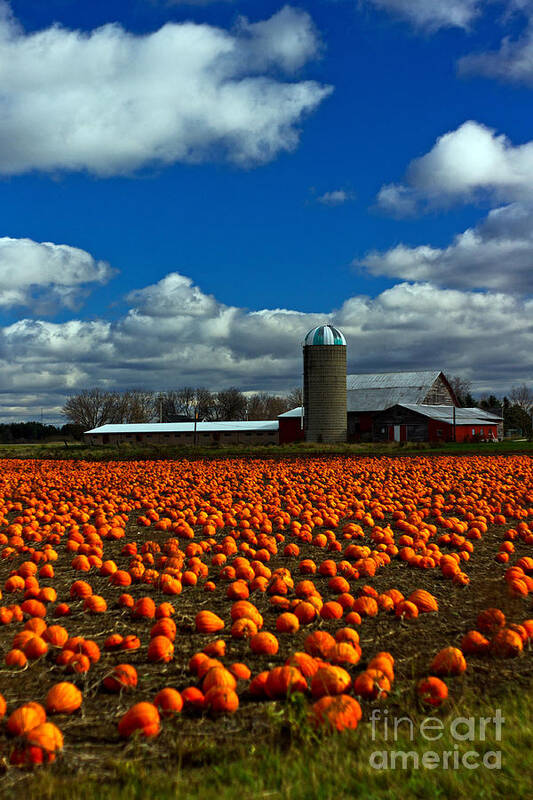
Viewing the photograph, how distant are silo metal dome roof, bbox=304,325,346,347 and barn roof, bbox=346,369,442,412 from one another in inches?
450

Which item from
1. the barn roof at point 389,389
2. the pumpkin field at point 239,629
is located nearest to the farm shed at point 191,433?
the barn roof at point 389,389

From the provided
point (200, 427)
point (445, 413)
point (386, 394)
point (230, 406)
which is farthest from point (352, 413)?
point (230, 406)

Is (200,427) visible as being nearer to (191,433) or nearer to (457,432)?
(191,433)

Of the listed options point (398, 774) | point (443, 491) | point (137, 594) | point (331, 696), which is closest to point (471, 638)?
point (331, 696)

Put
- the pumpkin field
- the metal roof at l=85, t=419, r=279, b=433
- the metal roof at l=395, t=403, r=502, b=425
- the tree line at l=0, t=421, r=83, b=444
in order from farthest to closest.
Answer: the tree line at l=0, t=421, r=83, b=444 < the metal roof at l=85, t=419, r=279, b=433 < the metal roof at l=395, t=403, r=502, b=425 < the pumpkin field

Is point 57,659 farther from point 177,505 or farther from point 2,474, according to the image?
point 2,474

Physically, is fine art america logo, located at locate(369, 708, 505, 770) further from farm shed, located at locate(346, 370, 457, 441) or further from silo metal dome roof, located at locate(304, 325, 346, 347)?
farm shed, located at locate(346, 370, 457, 441)

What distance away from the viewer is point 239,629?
4.67 m

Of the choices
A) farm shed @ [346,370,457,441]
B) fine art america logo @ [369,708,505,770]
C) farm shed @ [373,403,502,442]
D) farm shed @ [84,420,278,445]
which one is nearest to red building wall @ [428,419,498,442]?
farm shed @ [373,403,502,442]

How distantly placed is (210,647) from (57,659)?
0.96 metres

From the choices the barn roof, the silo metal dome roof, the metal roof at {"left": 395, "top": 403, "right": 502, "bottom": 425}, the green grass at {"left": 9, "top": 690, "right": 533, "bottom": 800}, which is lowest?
the green grass at {"left": 9, "top": 690, "right": 533, "bottom": 800}

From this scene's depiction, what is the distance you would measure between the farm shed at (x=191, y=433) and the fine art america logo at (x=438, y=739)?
245 feet

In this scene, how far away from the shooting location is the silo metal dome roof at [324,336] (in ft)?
185

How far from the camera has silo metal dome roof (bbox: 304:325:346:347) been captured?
185 feet
